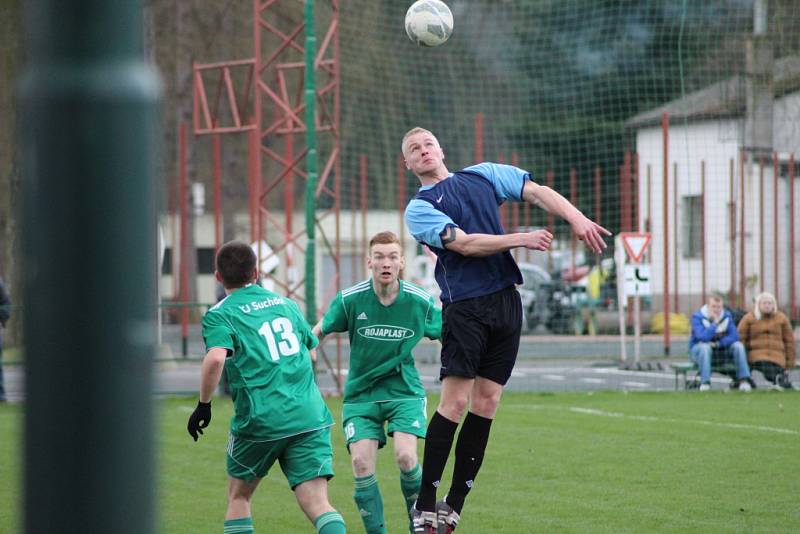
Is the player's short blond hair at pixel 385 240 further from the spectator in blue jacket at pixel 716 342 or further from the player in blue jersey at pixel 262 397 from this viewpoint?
the spectator in blue jacket at pixel 716 342

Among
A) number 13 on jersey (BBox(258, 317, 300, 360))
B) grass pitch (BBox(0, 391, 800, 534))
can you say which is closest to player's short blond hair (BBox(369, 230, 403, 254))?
number 13 on jersey (BBox(258, 317, 300, 360))

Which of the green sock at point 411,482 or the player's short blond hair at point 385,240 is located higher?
the player's short blond hair at point 385,240

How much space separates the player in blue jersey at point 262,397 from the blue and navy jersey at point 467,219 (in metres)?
0.80

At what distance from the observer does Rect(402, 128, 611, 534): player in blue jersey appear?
5695mm

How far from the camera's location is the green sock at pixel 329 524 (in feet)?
17.0

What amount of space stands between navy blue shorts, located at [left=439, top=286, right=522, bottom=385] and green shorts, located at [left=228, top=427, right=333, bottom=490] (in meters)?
0.73

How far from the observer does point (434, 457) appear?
5.75 meters

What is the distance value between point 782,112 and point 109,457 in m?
23.4

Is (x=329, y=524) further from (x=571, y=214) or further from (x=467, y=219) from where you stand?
(x=571, y=214)

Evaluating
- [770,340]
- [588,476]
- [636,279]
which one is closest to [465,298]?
[588,476]

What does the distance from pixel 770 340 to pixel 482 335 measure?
11.1 meters

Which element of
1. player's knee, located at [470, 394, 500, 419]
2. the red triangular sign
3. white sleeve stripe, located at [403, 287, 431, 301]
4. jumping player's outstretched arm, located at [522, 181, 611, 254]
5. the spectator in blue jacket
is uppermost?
jumping player's outstretched arm, located at [522, 181, 611, 254]

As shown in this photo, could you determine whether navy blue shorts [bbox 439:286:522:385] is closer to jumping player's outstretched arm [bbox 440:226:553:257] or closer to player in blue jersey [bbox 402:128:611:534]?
player in blue jersey [bbox 402:128:611:534]

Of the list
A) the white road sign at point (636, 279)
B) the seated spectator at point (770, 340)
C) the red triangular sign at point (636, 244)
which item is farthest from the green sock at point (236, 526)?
the red triangular sign at point (636, 244)
